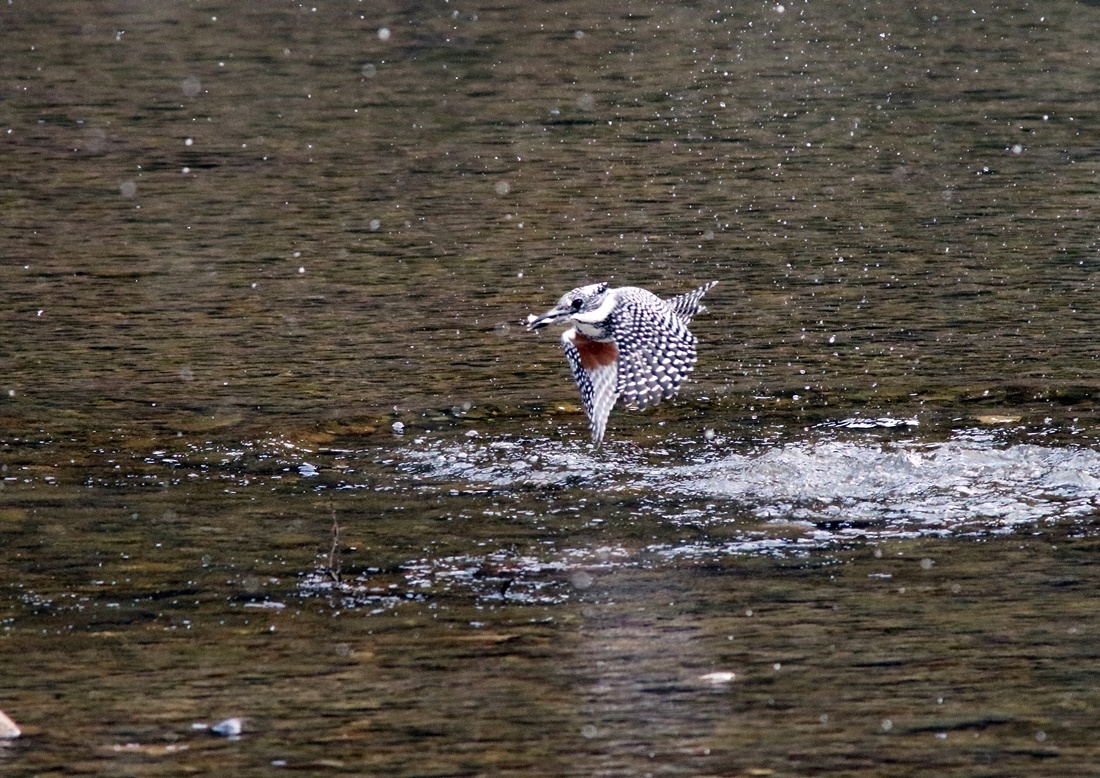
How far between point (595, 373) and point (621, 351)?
0.16 m

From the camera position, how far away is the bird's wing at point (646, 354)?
22.8ft

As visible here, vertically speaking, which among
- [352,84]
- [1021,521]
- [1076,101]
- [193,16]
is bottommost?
[1021,521]

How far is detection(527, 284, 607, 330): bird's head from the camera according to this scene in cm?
670

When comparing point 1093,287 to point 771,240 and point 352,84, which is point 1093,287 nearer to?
point 771,240

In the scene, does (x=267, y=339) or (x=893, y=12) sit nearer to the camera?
(x=267, y=339)

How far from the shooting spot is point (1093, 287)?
9.74m

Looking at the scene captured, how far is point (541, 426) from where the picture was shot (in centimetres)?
781

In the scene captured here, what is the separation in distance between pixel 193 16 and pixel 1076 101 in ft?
29.8

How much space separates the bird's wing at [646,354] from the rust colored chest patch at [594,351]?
0.05 m

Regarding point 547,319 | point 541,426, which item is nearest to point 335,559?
point 547,319

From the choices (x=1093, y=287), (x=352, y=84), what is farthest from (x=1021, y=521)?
(x=352, y=84)

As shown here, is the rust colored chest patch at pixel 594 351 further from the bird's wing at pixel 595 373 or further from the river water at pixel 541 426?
the river water at pixel 541 426

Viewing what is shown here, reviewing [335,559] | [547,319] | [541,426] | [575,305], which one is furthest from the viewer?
[541,426]

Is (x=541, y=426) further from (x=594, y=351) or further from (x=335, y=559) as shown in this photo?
(x=335, y=559)
